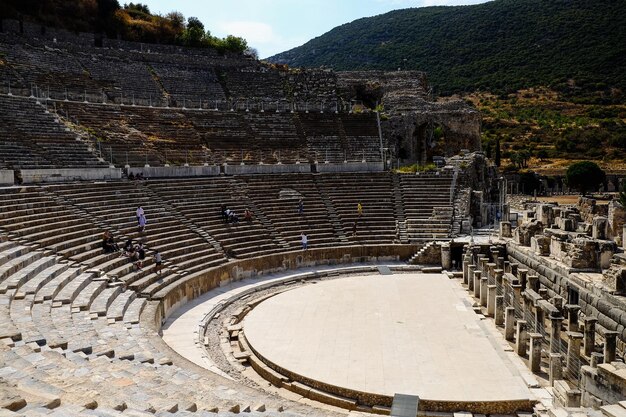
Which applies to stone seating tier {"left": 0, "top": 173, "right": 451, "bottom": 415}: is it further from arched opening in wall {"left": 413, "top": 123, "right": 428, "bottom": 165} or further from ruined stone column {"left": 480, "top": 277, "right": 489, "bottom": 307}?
ruined stone column {"left": 480, "top": 277, "right": 489, "bottom": 307}

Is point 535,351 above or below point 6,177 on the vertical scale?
below

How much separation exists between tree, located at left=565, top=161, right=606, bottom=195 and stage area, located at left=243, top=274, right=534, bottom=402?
30.1m

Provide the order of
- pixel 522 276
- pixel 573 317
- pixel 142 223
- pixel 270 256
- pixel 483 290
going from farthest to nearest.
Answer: pixel 270 256 < pixel 142 223 < pixel 522 276 < pixel 483 290 < pixel 573 317

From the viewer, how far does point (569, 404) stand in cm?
952

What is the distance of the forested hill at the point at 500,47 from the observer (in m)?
75.9

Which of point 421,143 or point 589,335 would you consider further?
point 421,143

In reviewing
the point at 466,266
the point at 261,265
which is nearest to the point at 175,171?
the point at 261,265

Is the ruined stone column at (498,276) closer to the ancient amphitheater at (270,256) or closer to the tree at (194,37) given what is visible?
the ancient amphitheater at (270,256)

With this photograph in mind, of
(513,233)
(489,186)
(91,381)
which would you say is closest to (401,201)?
(513,233)

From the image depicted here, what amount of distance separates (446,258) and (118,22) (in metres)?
31.3

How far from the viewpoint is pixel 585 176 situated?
144 ft

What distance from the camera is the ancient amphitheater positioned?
9.77 meters

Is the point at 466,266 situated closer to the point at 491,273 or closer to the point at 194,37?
the point at 491,273

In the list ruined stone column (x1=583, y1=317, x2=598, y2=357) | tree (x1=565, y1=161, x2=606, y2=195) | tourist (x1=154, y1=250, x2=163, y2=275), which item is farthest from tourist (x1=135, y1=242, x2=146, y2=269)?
tree (x1=565, y1=161, x2=606, y2=195)
